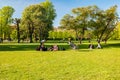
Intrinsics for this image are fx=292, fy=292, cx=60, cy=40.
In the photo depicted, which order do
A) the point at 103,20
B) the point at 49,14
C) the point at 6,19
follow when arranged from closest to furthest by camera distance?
the point at 103,20, the point at 6,19, the point at 49,14

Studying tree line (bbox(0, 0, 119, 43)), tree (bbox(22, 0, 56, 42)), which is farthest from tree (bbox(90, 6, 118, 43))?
tree (bbox(22, 0, 56, 42))

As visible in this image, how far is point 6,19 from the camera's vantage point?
8750 cm

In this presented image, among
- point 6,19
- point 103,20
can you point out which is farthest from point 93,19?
point 6,19

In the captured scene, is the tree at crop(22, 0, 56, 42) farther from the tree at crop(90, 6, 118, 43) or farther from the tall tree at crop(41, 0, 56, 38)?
the tree at crop(90, 6, 118, 43)

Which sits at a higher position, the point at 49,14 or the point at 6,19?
the point at 49,14

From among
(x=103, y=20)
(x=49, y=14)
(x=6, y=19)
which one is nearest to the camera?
(x=103, y=20)

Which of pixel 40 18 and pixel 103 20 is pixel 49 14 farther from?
pixel 103 20

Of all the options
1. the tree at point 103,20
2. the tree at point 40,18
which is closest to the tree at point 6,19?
the tree at point 40,18

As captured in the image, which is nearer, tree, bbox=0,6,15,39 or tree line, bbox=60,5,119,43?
tree line, bbox=60,5,119,43

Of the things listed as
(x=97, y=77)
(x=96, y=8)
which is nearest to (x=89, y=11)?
(x=96, y=8)

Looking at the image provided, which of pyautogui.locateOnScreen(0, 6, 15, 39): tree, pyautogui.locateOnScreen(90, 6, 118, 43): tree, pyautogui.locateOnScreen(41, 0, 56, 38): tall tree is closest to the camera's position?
pyautogui.locateOnScreen(90, 6, 118, 43): tree

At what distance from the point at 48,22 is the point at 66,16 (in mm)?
23246

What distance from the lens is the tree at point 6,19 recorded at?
85500mm

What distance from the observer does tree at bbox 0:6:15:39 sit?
85500 mm
